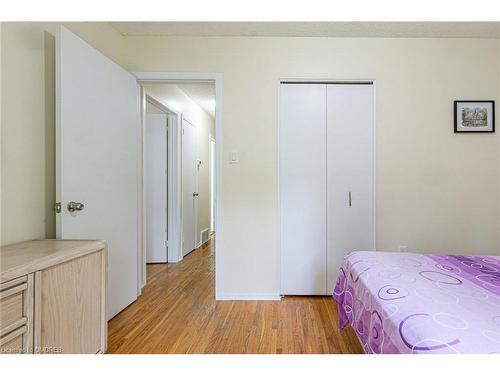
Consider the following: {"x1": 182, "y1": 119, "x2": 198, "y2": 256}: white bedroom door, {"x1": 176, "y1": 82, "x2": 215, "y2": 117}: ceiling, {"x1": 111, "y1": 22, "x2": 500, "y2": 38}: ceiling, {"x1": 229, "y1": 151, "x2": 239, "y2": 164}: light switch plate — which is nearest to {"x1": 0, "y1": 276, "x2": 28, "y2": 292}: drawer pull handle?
{"x1": 229, "y1": 151, "x2": 239, "y2": 164}: light switch plate

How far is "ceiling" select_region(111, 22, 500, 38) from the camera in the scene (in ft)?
7.50

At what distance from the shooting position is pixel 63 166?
158 centimetres

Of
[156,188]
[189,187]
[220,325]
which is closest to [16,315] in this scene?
[220,325]

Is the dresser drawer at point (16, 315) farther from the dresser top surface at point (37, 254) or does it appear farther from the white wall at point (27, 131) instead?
the white wall at point (27, 131)

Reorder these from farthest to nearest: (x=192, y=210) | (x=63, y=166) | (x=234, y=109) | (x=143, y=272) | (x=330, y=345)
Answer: (x=192, y=210) → (x=143, y=272) → (x=234, y=109) → (x=330, y=345) → (x=63, y=166)

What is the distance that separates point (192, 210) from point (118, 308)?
2.13 meters

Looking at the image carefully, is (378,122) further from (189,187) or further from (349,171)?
(189,187)

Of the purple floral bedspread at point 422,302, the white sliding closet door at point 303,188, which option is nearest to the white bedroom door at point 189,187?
the white sliding closet door at point 303,188

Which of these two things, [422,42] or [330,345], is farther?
[422,42]

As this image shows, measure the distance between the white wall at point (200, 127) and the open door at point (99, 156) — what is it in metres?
0.96

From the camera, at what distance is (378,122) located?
8.12 feet

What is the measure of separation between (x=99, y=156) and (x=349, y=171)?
2.08 m
